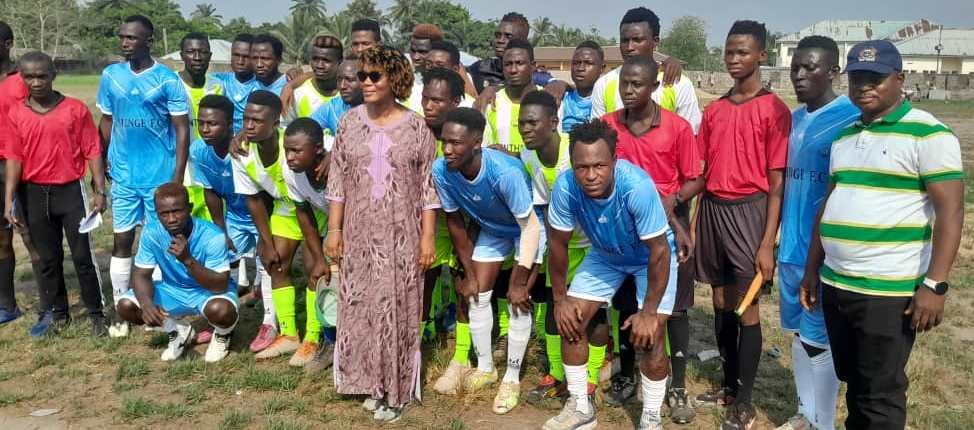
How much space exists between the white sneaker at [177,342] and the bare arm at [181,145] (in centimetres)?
113

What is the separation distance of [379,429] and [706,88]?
50.2 meters

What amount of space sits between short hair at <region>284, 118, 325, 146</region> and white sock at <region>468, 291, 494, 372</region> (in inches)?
55.6

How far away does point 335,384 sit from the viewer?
4.69m

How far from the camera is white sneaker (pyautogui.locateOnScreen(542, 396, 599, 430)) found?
4.27 metres

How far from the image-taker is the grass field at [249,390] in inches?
177

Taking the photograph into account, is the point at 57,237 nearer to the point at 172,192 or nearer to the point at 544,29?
the point at 172,192

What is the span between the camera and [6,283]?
625 cm

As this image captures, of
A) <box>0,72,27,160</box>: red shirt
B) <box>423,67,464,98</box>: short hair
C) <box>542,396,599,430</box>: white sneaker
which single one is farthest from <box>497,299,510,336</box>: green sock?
<box>0,72,27,160</box>: red shirt

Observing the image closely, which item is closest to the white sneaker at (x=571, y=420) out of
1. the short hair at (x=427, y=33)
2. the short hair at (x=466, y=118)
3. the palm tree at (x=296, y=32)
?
the short hair at (x=466, y=118)

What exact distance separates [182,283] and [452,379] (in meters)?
2.10

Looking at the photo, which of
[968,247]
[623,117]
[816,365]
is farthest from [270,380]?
[968,247]

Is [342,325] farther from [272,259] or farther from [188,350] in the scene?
[188,350]

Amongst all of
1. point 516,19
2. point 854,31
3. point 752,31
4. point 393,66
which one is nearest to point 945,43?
point 854,31

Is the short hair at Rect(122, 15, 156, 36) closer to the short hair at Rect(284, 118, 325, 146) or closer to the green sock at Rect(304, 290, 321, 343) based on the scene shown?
the short hair at Rect(284, 118, 325, 146)
